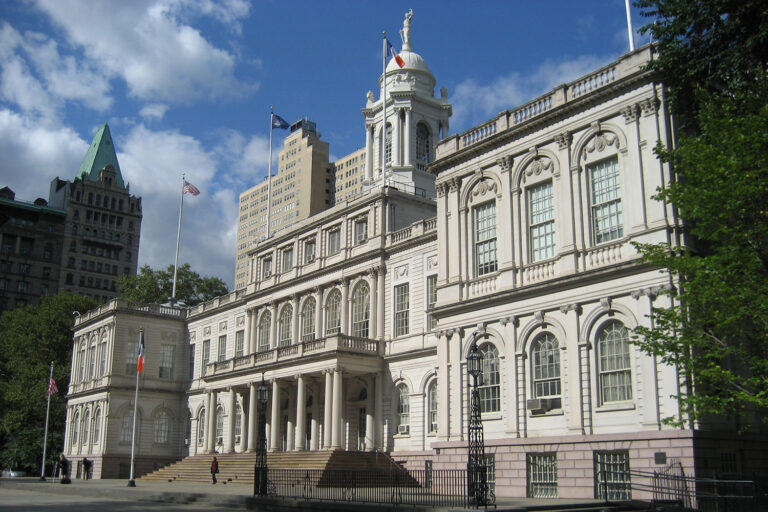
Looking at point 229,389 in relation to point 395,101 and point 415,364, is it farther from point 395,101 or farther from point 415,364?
point 395,101

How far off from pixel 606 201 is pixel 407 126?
27.4m

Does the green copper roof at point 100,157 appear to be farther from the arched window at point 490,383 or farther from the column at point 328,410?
the arched window at point 490,383

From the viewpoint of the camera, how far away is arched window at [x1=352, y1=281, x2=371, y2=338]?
42844mm

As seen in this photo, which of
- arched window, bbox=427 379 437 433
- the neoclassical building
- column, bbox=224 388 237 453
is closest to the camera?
the neoclassical building

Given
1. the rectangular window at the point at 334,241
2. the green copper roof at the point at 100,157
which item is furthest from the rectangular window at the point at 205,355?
the green copper roof at the point at 100,157

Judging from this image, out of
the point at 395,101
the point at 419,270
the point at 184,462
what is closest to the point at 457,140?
the point at 419,270

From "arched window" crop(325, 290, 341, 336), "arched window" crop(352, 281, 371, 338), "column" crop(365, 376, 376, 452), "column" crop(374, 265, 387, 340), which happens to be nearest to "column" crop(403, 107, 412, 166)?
"arched window" crop(325, 290, 341, 336)

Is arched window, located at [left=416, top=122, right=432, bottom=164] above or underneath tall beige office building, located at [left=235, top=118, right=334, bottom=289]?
underneath

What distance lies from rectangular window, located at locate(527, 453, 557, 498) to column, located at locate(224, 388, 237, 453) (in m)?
26.1

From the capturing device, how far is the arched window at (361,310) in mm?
42844

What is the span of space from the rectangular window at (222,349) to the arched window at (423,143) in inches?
760

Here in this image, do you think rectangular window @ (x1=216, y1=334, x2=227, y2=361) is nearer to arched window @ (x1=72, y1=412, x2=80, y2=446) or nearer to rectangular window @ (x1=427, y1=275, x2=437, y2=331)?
arched window @ (x1=72, y1=412, x2=80, y2=446)

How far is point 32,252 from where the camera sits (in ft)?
376

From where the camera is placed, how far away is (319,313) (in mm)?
46062
